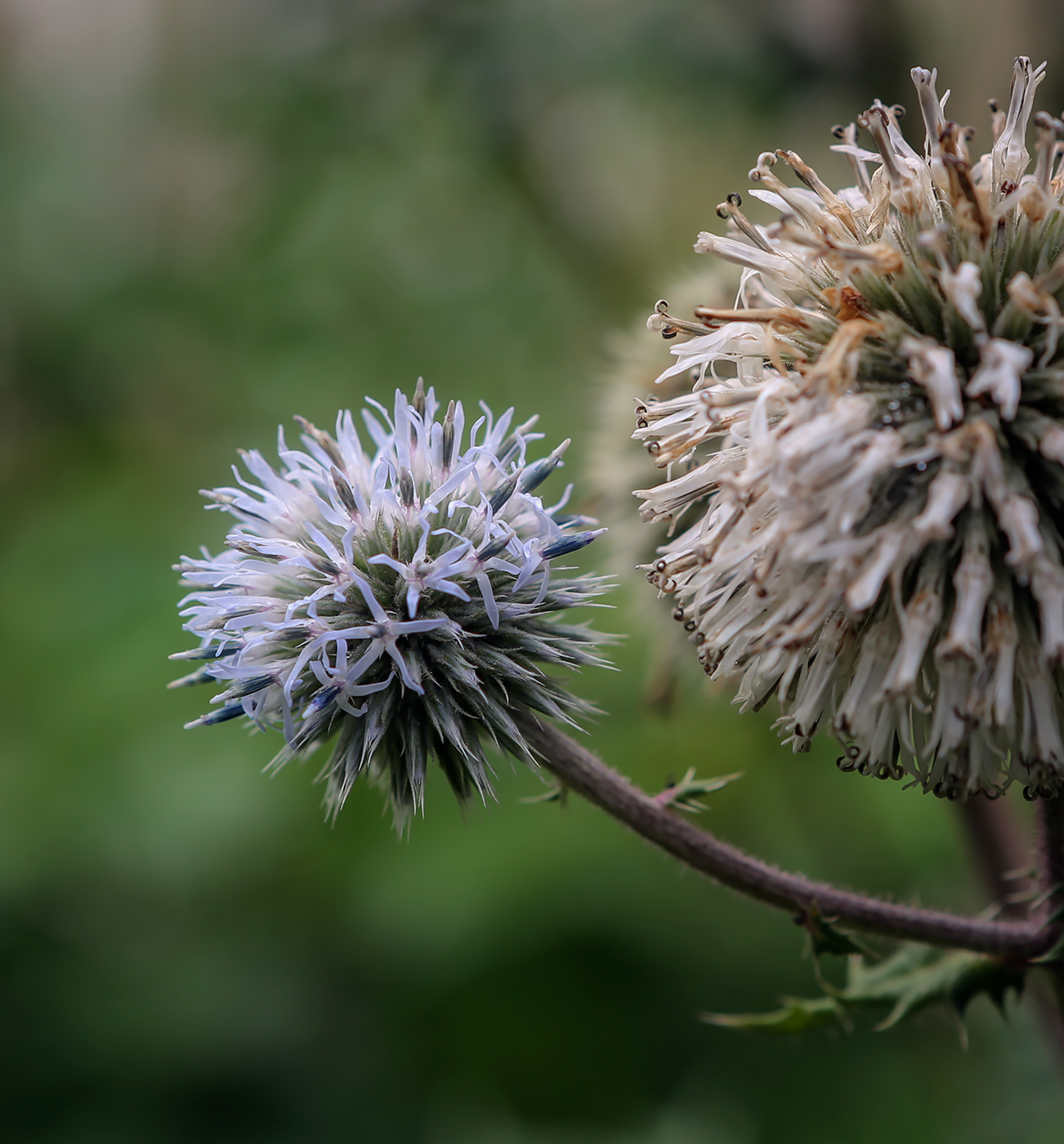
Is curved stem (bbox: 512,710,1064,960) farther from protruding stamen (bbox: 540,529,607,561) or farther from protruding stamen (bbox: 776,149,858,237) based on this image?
protruding stamen (bbox: 776,149,858,237)

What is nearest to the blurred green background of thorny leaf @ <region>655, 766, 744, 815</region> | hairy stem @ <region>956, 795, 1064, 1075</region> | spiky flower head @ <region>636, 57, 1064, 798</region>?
hairy stem @ <region>956, 795, 1064, 1075</region>

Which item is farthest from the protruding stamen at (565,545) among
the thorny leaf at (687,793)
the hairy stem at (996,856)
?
the hairy stem at (996,856)

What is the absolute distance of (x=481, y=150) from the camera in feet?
20.0

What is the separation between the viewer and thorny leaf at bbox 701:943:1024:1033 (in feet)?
7.16

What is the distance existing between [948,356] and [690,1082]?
4.00 m

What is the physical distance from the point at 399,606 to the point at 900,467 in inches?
37.0

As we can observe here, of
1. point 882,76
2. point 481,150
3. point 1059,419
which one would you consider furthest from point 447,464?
point 481,150

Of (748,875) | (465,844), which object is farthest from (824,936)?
(465,844)

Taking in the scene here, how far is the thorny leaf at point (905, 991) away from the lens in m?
2.18

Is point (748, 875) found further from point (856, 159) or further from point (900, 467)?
point (856, 159)

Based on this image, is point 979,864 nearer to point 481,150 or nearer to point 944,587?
point 944,587

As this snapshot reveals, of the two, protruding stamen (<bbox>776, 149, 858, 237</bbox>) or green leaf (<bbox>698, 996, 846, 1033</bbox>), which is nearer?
protruding stamen (<bbox>776, 149, 858, 237</bbox>)

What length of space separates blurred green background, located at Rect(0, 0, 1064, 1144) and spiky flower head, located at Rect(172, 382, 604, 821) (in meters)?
1.56

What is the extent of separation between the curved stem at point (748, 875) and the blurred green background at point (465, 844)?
1448 mm
